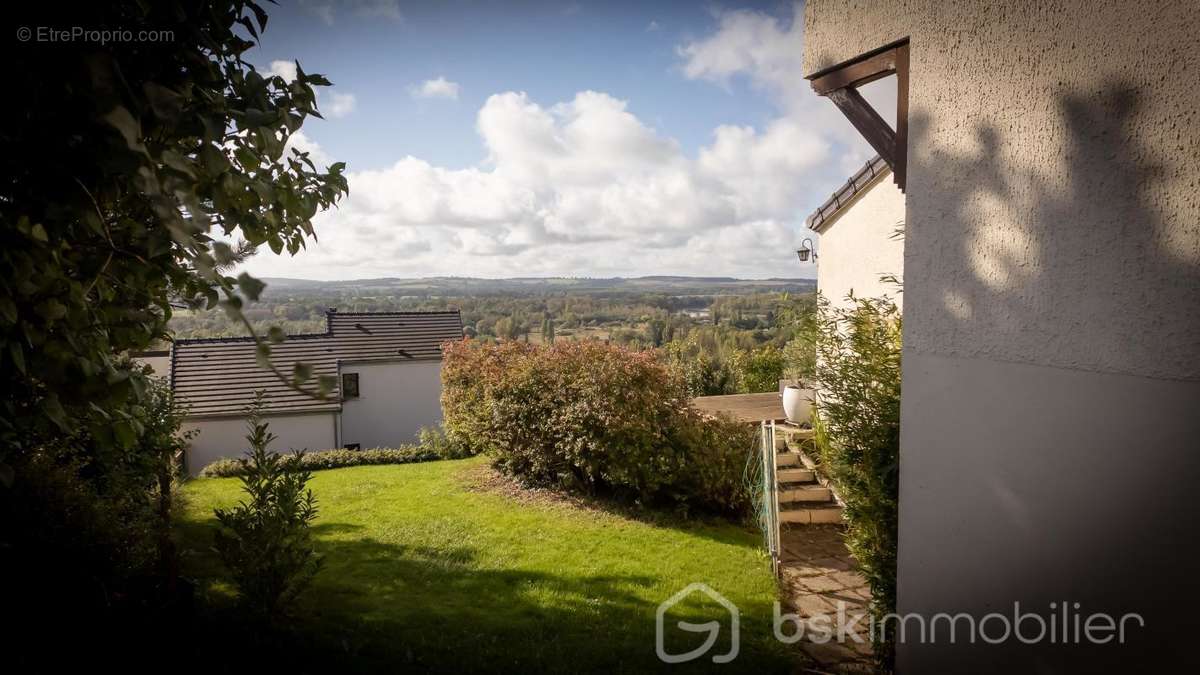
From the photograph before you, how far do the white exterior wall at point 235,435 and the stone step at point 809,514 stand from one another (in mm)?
18558

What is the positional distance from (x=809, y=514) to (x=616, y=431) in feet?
10.1

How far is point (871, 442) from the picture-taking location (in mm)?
4758

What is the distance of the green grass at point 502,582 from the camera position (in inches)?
190

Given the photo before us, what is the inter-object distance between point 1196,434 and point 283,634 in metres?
5.52

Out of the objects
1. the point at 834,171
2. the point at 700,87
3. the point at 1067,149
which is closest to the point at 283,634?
the point at 1067,149

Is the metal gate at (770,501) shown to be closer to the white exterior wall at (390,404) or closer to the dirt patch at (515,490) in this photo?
the dirt patch at (515,490)

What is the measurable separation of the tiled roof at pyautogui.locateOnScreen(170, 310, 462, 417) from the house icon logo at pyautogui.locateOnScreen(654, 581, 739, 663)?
16772 mm

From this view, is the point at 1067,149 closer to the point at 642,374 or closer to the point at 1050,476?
the point at 1050,476

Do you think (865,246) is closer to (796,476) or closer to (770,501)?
(796,476)

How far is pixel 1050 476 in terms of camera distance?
2.61m

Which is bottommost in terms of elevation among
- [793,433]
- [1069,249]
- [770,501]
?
Answer: [770,501]

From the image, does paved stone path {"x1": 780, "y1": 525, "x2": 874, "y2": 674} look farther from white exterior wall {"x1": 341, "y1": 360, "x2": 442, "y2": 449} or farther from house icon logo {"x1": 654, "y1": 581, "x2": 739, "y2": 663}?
white exterior wall {"x1": 341, "y1": 360, "x2": 442, "y2": 449}

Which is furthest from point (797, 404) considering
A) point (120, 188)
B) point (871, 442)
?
point (120, 188)

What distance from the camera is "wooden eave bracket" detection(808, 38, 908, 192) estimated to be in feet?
12.2
